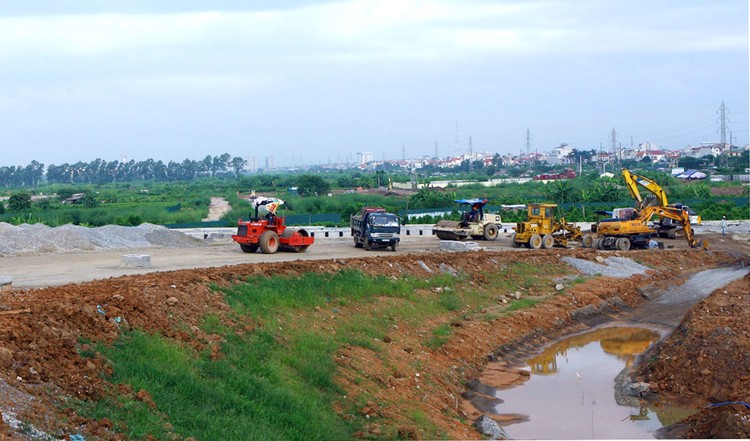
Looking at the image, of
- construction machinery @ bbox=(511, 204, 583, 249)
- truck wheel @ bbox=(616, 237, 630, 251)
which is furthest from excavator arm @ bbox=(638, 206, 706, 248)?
construction machinery @ bbox=(511, 204, 583, 249)

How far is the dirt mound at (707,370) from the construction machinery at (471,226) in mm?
21339

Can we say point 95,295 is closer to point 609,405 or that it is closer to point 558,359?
point 609,405

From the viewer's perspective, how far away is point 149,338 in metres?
14.9

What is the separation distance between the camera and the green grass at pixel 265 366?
40.0ft

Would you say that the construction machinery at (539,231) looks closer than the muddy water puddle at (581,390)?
No

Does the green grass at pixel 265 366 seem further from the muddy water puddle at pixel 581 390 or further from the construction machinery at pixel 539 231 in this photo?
the construction machinery at pixel 539 231

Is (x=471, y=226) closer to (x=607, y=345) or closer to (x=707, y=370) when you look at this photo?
(x=607, y=345)

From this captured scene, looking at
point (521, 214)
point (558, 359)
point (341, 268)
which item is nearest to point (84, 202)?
point (521, 214)

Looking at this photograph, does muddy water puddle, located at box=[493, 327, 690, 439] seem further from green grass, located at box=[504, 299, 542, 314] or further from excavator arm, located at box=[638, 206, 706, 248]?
excavator arm, located at box=[638, 206, 706, 248]

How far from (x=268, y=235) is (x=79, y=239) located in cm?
909

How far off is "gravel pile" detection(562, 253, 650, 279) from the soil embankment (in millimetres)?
2756

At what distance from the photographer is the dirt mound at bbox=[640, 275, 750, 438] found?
16.5m

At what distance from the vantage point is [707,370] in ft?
64.1

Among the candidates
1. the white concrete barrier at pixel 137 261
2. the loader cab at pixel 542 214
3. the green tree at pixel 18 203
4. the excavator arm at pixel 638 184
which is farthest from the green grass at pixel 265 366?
the green tree at pixel 18 203
